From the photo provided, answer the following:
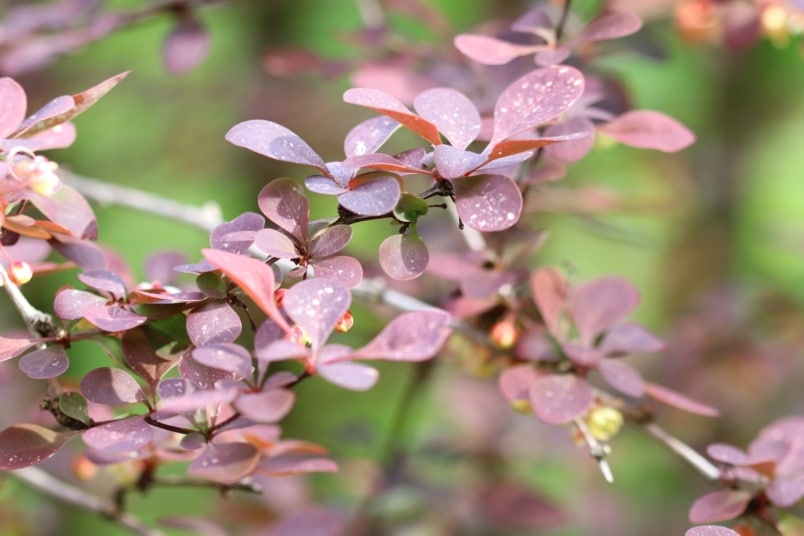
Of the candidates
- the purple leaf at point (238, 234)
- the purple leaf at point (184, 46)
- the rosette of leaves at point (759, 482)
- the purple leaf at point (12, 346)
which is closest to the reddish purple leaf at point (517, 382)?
the rosette of leaves at point (759, 482)

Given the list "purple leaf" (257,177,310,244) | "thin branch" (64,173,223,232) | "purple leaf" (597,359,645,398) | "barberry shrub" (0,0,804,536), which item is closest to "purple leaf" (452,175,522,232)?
"barberry shrub" (0,0,804,536)

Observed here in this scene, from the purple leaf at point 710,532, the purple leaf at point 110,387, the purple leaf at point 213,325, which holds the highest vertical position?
the purple leaf at point 213,325

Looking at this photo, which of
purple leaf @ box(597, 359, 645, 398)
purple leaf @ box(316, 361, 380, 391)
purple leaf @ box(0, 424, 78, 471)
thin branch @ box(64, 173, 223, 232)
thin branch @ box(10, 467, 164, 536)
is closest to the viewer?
purple leaf @ box(316, 361, 380, 391)

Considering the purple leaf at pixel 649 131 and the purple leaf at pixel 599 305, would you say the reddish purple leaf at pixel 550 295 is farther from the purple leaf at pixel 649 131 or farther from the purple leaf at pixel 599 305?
the purple leaf at pixel 649 131

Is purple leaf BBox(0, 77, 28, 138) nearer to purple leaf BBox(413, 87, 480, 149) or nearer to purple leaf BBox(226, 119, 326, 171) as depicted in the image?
purple leaf BBox(226, 119, 326, 171)

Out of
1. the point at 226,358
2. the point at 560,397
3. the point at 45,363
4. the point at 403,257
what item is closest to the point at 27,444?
the point at 45,363

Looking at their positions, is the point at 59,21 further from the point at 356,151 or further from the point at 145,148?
the point at 145,148
